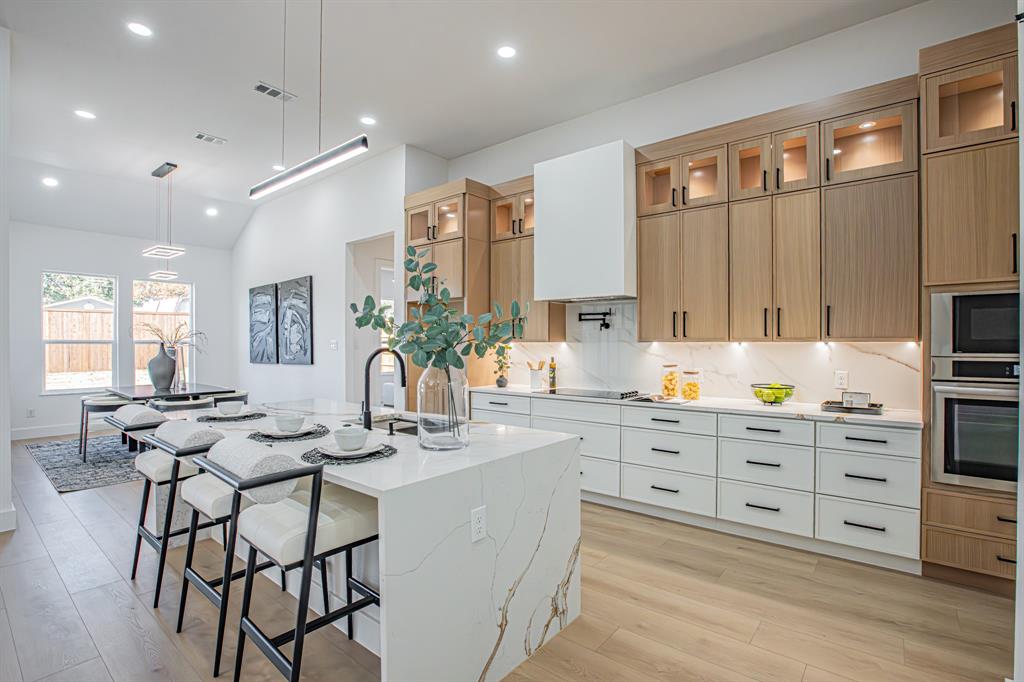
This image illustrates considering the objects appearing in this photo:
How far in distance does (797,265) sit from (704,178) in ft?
3.17

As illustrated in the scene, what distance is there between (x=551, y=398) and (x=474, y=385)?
3.60ft

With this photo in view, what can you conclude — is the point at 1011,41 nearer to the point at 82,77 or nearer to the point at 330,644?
the point at 330,644

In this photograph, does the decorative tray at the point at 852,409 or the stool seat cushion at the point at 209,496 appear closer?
the stool seat cushion at the point at 209,496

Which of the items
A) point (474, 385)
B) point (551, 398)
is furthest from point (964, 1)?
point (474, 385)

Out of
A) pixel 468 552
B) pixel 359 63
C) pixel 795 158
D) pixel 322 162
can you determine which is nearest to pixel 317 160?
pixel 322 162

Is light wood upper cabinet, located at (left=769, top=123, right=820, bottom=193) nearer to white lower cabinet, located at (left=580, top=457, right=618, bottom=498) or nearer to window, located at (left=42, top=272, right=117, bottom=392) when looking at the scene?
white lower cabinet, located at (left=580, top=457, right=618, bottom=498)

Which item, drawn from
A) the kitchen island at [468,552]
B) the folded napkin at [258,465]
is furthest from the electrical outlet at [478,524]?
the folded napkin at [258,465]

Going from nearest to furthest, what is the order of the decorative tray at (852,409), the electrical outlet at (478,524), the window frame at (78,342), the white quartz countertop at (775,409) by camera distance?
the electrical outlet at (478,524) → the white quartz countertop at (775,409) → the decorative tray at (852,409) → the window frame at (78,342)

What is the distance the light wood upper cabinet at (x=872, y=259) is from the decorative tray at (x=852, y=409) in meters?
0.42

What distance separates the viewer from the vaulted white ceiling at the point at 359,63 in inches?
123

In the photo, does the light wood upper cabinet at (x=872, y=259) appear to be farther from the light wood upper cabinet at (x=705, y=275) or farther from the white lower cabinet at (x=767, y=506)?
the white lower cabinet at (x=767, y=506)

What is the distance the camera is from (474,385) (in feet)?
16.3

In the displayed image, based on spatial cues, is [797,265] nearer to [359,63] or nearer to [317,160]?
[317,160]

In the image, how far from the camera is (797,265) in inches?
126
